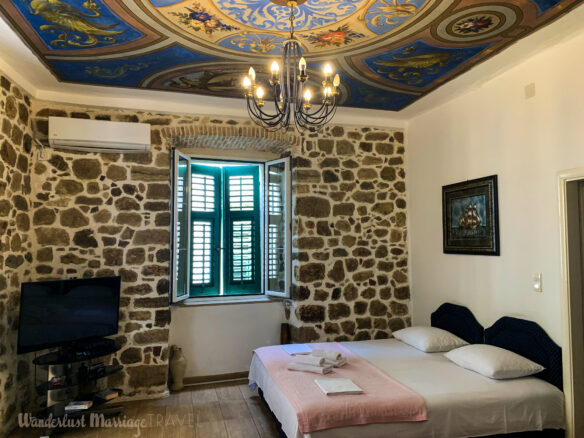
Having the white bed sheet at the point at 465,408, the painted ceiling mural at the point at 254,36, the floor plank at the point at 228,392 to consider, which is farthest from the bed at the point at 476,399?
the painted ceiling mural at the point at 254,36

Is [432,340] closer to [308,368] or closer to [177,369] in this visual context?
[308,368]

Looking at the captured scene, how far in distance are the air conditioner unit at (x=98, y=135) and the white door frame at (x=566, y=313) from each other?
3.56 m

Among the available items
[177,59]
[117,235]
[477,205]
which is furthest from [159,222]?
[477,205]

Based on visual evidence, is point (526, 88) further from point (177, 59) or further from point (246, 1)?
point (177, 59)

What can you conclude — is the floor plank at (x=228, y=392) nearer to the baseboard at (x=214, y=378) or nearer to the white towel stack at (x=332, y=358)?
the baseboard at (x=214, y=378)

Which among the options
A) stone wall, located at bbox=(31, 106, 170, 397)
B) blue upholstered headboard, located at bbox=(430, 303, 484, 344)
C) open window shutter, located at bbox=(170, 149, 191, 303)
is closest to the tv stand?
stone wall, located at bbox=(31, 106, 170, 397)

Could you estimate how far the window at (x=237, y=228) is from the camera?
488 cm

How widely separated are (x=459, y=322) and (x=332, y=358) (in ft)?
4.67

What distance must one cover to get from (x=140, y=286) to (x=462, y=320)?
314cm

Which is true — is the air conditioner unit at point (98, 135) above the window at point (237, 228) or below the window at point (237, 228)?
above

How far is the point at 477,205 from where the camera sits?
12.2 feet

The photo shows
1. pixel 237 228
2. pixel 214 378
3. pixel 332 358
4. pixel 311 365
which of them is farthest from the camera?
pixel 237 228

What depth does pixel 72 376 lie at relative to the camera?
11.5 ft

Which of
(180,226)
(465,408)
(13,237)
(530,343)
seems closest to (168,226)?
(180,226)
